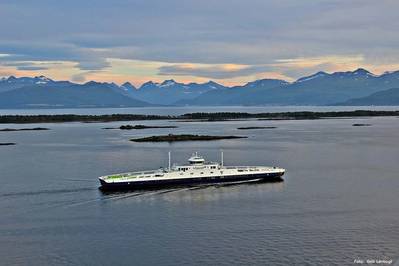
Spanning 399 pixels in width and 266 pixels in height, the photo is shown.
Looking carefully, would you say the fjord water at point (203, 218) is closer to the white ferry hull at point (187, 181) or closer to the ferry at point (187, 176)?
the white ferry hull at point (187, 181)

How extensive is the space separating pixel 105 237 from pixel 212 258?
640cm

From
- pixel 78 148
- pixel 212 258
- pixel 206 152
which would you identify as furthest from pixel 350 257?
pixel 78 148

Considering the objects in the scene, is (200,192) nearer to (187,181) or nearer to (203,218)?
(187,181)

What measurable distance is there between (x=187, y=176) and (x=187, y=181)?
0.39 meters

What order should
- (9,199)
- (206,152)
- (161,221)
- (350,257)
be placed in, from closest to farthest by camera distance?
1. (350,257)
2. (161,221)
3. (9,199)
4. (206,152)

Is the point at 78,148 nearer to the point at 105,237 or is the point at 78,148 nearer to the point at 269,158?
the point at 269,158

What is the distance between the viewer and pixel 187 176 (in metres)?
44.4

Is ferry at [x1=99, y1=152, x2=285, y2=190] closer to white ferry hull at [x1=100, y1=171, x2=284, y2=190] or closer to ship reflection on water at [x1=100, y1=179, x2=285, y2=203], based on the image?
white ferry hull at [x1=100, y1=171, x2=284, y2=190]

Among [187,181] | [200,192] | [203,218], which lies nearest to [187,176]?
[187,181]

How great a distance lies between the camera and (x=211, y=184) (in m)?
44.9

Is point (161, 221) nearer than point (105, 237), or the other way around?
point (105, 237)

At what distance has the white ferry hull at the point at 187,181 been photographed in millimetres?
42250

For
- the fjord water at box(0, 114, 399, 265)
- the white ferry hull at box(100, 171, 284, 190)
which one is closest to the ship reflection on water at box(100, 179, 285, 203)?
the fjord water at box(0, 114, 399, 265)

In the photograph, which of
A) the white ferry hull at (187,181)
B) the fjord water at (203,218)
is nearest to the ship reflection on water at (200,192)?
the fjord water at (203,218)
